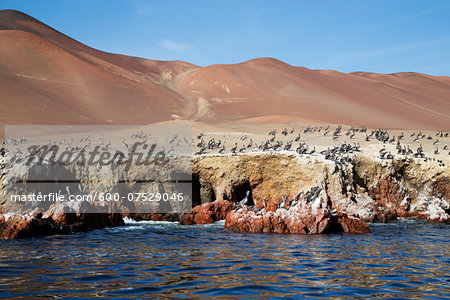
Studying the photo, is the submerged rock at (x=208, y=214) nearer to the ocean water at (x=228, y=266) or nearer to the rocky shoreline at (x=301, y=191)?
the rocky shoreline at (x=301, y=191)

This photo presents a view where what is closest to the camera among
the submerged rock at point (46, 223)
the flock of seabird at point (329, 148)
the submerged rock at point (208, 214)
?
the submerged rock at point (46, 223)

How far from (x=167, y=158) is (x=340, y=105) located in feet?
254

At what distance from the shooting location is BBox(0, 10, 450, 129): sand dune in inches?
→ 2896

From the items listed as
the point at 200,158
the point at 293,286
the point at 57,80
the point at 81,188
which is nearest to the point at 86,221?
the point at 81,188

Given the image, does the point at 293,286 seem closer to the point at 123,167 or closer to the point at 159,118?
the point at 123,167

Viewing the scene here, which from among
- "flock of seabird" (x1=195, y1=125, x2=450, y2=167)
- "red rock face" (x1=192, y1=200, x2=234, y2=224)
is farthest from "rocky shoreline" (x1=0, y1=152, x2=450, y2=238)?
"flock of seabird" (x1=195, y1=125, x2=450, y2=167)

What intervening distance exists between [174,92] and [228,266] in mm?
92479

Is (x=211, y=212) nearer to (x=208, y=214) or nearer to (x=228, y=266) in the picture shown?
(x=208, y=214)

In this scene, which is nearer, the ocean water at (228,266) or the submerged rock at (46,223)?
the ocean water at (228,266)

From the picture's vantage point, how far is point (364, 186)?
25.4m

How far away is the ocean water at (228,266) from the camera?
8.97 metres

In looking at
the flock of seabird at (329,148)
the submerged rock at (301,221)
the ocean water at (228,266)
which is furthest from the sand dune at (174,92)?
the ocean water at (228,266)

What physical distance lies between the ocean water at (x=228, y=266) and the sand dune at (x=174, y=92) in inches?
1766

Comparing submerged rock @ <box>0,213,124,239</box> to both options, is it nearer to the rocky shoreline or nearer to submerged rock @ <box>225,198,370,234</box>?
the rocky shoreline
